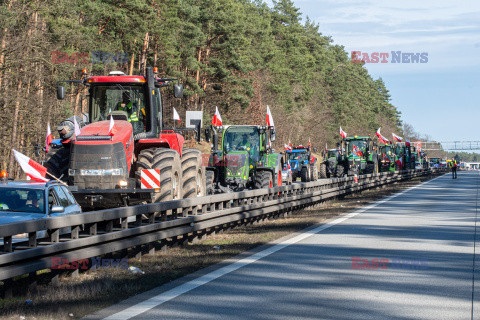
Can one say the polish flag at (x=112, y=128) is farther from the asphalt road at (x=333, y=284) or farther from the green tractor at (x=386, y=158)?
the green tractor at (x=386, y=158)

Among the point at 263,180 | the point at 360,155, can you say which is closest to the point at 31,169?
the point at 263,180

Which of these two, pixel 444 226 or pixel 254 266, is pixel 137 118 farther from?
pixel 444 226

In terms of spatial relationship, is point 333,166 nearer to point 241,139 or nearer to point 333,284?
point 241,139

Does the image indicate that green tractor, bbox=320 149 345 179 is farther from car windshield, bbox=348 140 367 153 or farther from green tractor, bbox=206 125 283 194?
green tractor, bbox=206 125 283 194

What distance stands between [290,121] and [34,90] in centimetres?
5647

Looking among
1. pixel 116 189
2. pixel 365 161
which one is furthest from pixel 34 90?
pixel 116 189

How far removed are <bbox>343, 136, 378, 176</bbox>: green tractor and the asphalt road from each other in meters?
31.3

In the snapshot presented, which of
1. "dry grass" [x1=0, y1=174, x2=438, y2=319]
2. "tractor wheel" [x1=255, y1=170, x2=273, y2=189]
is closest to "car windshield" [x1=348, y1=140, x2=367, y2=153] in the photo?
"tractor wheel" [x1=255, y1=170, x2=273, y2=189]

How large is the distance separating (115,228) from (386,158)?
159ft

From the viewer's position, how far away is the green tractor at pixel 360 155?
45.8m

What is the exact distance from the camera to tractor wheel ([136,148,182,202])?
1382cm

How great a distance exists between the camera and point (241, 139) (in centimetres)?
2292

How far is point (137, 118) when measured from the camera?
14938 millimetres

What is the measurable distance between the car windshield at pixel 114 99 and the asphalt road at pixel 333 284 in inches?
175
